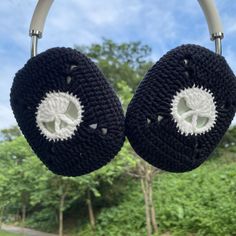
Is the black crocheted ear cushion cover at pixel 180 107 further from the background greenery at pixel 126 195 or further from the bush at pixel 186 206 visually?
the bush at pixel 186 206

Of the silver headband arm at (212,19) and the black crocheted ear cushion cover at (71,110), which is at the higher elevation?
the silver headband arm at (212,19)

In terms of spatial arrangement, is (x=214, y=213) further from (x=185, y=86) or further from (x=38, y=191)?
(x=185, y=86)

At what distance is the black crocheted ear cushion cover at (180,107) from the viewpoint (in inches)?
24.6

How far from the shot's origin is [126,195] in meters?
8.02

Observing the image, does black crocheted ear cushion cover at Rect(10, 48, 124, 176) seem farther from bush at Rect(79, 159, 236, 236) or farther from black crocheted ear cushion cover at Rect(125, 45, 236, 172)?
bush at Rect(79, 159, 236, 236)

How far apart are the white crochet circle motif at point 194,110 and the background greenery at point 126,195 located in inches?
181

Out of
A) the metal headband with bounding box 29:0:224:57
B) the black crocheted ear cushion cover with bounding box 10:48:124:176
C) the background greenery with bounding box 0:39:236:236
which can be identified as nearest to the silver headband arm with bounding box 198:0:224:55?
the metal headband with bounding box 29:0:224:57

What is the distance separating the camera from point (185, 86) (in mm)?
632

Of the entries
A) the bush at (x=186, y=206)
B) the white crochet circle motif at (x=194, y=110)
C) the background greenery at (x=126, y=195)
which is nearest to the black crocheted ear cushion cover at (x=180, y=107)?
the white crochet circle motif at (x=194, y=110)

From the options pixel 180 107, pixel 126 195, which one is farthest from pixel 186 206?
pixel 180 107

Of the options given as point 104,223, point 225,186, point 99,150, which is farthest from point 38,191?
point 99,150

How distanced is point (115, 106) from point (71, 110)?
69mm

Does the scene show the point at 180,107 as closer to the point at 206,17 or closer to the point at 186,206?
the point at 206,17

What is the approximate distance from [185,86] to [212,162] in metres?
8.16
